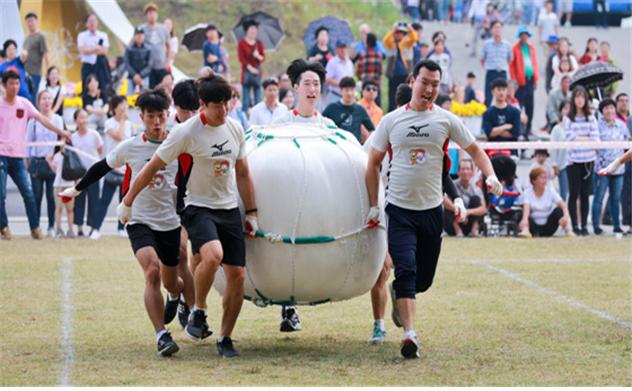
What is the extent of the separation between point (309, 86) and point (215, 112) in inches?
53.4

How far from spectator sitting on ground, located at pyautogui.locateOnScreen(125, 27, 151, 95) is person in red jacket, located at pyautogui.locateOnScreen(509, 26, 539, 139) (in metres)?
6.91

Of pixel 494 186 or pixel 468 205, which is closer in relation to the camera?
pixel 494 186

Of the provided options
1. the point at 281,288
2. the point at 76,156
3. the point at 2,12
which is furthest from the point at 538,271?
the point at 2,12

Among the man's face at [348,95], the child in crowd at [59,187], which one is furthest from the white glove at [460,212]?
the child in crowd at [59,187]

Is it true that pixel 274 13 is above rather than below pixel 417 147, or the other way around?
above

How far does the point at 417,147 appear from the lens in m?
8.80

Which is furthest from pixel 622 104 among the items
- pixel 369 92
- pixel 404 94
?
pixel 404 94

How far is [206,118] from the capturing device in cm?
848

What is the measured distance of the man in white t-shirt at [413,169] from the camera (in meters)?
8.75

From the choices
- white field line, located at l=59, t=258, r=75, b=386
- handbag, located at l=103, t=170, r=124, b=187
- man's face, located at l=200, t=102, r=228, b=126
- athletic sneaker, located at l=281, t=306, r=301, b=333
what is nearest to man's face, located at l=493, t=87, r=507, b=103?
handbag, located at l=103, t=170, r=124, b=187

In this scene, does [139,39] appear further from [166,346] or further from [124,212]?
[166,346]

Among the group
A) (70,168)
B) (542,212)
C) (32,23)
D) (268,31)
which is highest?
(32,23)

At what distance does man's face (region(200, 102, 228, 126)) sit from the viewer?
8430 millimetres

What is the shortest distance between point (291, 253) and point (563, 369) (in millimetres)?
1939
